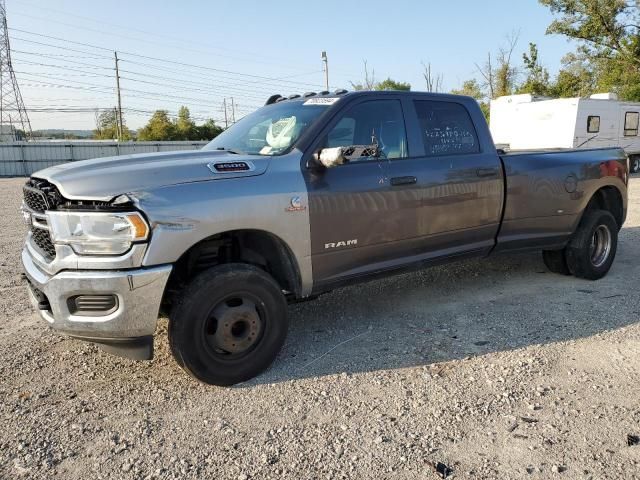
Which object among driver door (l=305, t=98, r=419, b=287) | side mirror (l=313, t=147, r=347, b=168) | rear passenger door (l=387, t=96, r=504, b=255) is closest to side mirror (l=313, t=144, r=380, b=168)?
side mirror (l=313, t=147, r=347, b=168)

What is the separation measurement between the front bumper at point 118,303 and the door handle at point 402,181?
1.83 m

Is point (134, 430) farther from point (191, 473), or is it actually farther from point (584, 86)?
point (584, 86)

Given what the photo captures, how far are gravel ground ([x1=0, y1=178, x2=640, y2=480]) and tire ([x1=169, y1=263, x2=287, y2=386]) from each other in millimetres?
153

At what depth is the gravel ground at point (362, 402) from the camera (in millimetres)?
2623

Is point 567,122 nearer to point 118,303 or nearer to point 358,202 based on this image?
point 358,202

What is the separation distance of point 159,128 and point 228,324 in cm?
5366

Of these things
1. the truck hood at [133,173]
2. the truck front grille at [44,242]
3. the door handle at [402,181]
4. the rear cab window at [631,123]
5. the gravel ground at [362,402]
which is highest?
the rear cab window at [631,123]

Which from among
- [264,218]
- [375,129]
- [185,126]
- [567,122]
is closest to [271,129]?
[375,129]

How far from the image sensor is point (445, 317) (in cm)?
462

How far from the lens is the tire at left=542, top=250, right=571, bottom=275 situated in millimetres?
5768

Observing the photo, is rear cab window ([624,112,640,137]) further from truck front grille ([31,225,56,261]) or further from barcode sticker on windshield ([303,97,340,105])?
truck front grille ([31,225,56,261])

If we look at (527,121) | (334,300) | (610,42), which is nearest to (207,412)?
(334,300)

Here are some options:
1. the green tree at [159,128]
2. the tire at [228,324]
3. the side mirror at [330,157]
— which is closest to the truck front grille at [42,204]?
the tire at [228,324]

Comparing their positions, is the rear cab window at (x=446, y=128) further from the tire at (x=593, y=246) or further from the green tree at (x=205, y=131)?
the green tree at (x=205, y=131)
